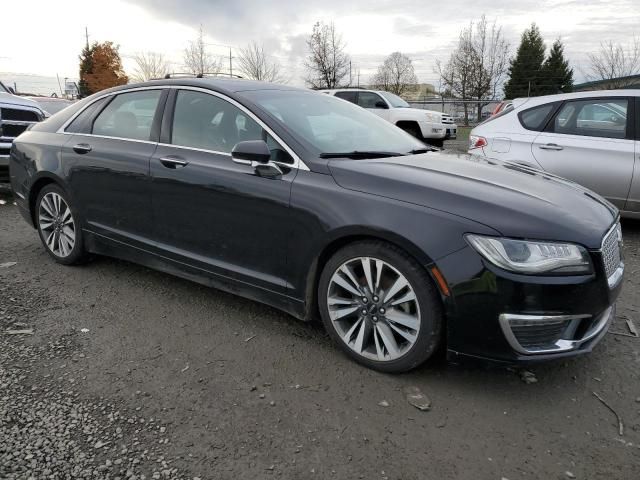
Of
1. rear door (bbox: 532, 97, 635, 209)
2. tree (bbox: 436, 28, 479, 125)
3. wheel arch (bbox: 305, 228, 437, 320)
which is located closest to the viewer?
wheel arch (bbox: 305, 228, 437, 320)

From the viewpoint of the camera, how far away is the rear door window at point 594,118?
551cm

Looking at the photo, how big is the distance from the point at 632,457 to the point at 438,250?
1.21 meters

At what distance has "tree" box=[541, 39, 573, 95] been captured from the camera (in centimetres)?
4084

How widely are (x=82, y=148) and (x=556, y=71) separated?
4643cm

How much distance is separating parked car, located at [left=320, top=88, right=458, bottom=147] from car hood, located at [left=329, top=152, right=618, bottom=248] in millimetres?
10955

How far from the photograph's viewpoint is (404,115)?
14.3m

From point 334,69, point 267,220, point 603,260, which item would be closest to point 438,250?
point 603,260

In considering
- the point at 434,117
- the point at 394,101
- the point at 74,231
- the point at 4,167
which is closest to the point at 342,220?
the point at 74,231

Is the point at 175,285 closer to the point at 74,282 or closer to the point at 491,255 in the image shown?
the point at 74,282

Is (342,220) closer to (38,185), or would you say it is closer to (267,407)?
(267,407)

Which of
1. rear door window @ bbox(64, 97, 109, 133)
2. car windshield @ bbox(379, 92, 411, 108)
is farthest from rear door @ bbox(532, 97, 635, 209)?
car windshield @ bbox(379, 92, 411, 108)

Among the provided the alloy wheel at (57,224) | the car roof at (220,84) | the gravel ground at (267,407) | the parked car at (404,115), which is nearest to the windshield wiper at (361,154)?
the car roof at (220,84)

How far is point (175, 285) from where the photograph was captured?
4195 millimetres

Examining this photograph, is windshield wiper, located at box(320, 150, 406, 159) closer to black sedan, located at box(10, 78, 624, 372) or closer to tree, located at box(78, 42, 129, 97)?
black sedan, located at box(10, 78, 624, 372)
